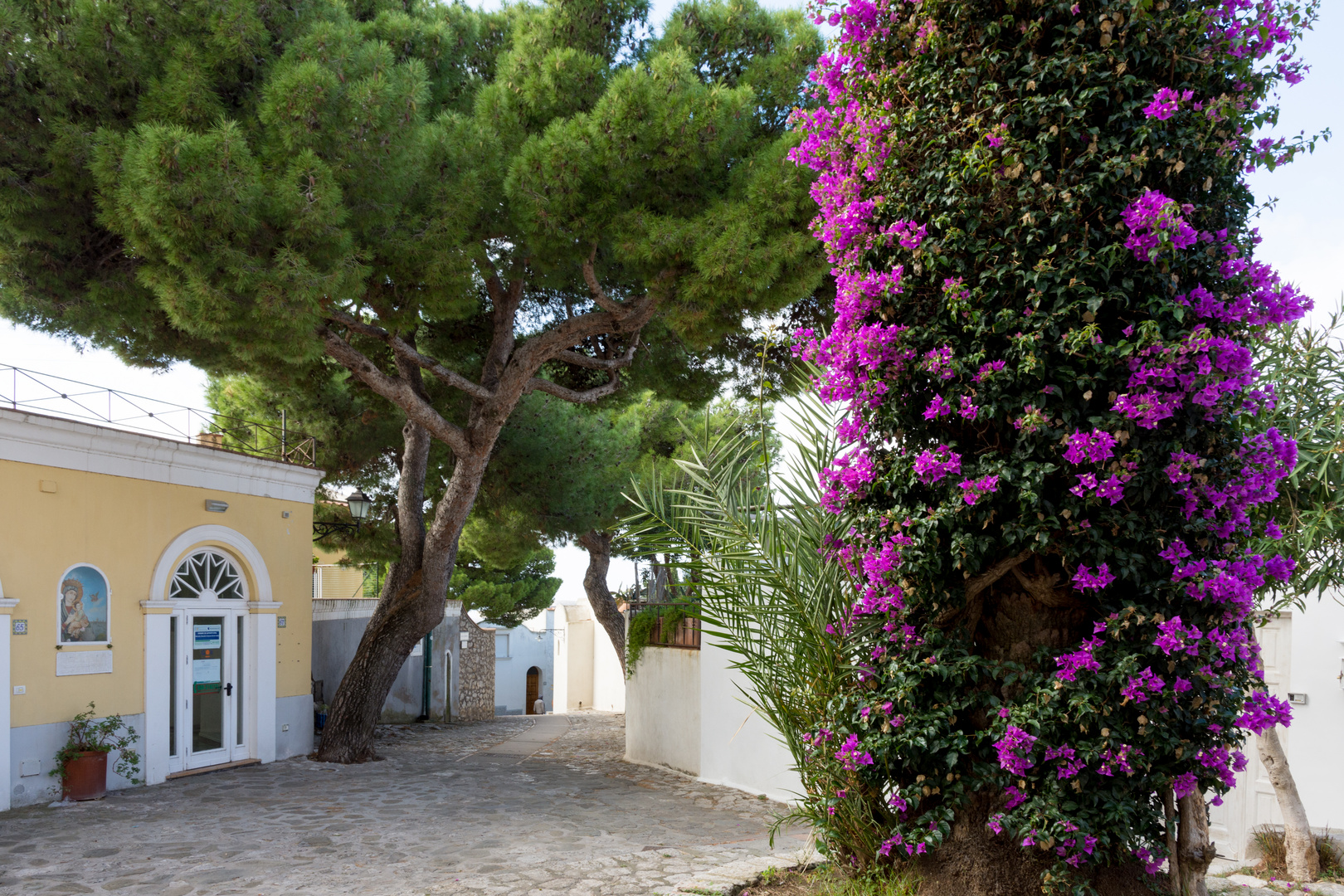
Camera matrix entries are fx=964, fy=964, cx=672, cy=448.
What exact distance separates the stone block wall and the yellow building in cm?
860

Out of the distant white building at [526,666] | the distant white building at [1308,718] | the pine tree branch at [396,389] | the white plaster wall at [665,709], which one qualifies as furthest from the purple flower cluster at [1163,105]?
the distant white building at [526,666]

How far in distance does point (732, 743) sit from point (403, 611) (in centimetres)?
469

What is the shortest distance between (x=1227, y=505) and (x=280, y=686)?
1152 centimetres

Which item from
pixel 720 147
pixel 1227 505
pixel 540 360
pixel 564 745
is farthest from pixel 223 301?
pixel 564 745

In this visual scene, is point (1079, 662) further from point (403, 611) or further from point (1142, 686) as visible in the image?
point (403, 611)

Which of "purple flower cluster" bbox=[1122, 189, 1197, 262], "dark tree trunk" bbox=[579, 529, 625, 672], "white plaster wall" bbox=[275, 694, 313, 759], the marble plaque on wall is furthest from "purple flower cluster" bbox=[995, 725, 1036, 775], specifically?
"dark tree trunk" bbox=[579, 529, 625, 672]

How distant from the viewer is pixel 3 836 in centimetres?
773

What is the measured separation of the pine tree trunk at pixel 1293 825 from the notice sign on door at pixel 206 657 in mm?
10435

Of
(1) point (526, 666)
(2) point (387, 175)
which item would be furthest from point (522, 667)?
(2) point (387, 175)

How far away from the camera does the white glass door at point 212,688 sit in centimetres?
1087

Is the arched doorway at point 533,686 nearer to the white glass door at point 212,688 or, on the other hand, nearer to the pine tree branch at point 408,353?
the white glass door at point 212,688

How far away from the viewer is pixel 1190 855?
3869mm

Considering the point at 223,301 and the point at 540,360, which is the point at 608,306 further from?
the point at 223,301

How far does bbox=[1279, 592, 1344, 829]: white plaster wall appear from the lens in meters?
7.97
